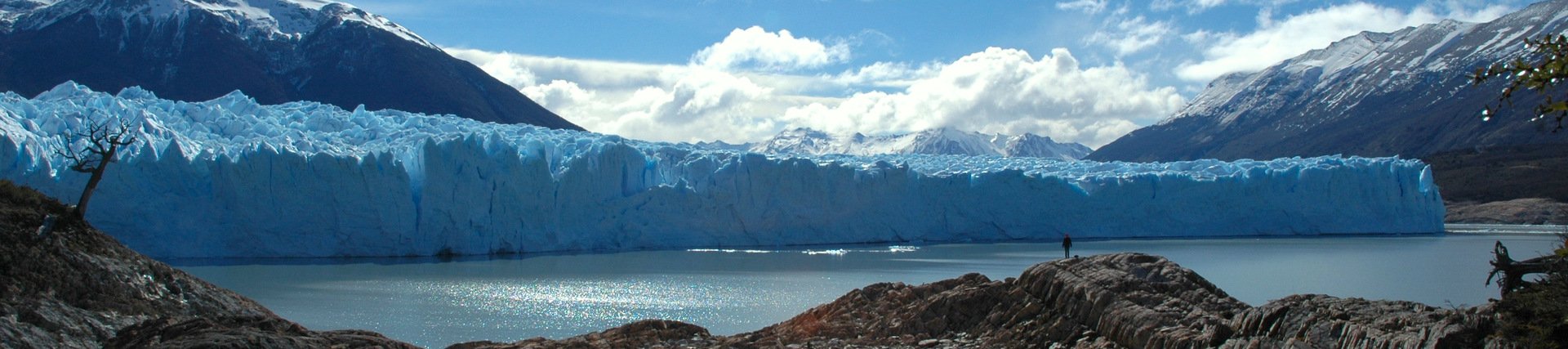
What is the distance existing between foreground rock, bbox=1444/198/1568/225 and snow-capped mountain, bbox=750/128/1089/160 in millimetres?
114969

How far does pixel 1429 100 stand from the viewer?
300ft

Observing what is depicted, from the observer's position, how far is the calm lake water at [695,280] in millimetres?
12258

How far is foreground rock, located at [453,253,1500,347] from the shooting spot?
5.25m

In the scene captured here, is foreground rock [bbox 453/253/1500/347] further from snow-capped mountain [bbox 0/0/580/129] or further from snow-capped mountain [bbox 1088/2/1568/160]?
snow-capped mountain [bbox 1088/2/1568/160]

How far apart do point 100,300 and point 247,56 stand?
4923 cm

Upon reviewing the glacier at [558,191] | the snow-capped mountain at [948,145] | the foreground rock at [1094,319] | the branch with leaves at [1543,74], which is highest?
the snow-capped mountain at [948,145]

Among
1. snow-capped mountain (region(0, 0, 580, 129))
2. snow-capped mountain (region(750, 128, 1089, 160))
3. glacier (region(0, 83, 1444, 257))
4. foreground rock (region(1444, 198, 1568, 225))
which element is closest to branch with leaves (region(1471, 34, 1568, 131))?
glacier (region(0, 83, 1444, 257))

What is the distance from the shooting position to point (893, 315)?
8.85 meters

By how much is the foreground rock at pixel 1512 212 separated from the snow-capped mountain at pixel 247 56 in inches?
1544

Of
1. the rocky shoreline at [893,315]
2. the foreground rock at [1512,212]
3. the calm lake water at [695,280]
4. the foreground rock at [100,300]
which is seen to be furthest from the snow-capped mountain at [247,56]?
the rocky shoreline at [893,315]

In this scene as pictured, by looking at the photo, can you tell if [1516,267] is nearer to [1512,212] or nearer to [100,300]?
[100,300]

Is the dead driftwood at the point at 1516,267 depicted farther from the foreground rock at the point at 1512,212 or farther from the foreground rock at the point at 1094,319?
the foreground rock at the point at 1512,212

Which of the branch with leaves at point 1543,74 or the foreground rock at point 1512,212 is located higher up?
the foreground rock at point 1512,212

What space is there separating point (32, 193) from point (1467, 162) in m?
61.4
